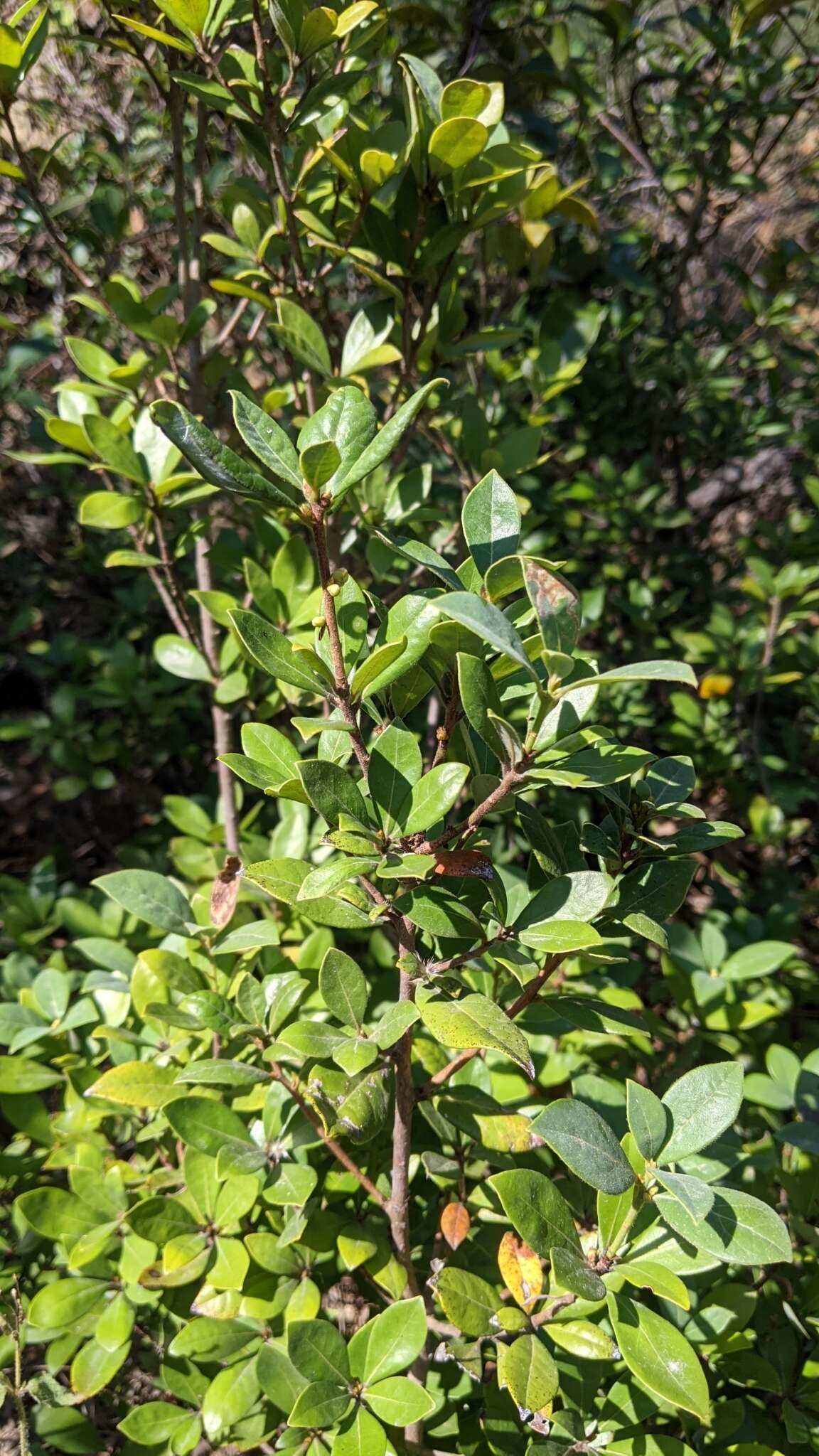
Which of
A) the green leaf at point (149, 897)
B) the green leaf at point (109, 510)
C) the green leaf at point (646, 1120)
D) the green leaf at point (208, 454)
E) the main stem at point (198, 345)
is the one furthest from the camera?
the main stem at point (198, 345)

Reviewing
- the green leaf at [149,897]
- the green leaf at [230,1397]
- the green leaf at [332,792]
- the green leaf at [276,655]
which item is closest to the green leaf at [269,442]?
the green leaf at [276,655]

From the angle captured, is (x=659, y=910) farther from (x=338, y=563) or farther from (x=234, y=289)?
(x=234, y=289)

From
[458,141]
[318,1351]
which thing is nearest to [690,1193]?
[318,1351]

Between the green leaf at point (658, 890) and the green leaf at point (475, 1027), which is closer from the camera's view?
the green leaf at point (475, 1027)

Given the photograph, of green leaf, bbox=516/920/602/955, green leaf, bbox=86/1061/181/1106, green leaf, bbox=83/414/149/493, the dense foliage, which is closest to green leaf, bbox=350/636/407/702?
the dense foliage

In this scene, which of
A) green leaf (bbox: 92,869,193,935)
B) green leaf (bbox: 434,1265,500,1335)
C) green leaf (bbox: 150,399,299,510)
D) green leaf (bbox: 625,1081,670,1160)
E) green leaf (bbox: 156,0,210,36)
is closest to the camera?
green leaf (bbox: 150,399,299,510)

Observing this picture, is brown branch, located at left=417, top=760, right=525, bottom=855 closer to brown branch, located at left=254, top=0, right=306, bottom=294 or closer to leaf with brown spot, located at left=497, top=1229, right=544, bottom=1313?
leaf with brown spot, located at left=497, top=1229, right=544, bottom=1313

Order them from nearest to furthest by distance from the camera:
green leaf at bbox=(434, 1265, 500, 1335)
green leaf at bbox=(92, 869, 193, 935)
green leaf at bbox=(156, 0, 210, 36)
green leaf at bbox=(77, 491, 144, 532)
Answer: green leaf at bbox=(434, 1265, 500, 1335) < green leaf at bbox=(156, 0, 210, 36) < green leaf at bbox=(92, 869, 193, 935) < green leaf at bbox=(77, 491, 144, 532)

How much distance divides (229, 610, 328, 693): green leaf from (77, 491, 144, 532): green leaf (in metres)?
0.59

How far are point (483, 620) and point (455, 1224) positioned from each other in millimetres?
714

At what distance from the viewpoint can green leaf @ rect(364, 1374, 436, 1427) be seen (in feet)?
2.52

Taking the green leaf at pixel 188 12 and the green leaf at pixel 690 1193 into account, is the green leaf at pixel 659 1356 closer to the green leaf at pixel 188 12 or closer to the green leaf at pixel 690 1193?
the green leaf at pixel 690 1193

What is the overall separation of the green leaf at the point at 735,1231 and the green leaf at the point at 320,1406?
0.38 metres

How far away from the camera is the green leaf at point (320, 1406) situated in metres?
0.76
